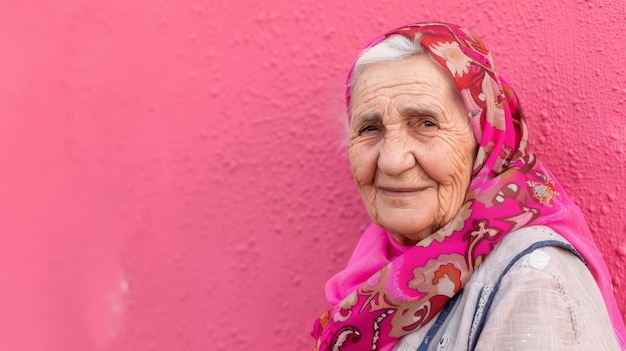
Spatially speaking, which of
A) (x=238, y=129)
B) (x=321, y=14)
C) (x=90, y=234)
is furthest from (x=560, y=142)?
(x=90, y=234)

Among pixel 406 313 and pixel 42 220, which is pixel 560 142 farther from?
pixel 42 220

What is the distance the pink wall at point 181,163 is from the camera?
2.13 meters

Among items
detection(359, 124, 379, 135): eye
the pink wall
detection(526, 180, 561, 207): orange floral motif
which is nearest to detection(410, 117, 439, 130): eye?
detection(359, 124, 379, 135): eye

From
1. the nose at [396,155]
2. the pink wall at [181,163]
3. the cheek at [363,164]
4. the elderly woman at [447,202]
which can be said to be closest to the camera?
the elderly woman at [447,202]

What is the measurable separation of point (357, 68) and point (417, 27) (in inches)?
7.3

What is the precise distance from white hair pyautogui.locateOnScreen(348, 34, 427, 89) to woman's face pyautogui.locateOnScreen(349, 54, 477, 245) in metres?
0.02

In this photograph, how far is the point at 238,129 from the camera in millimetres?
2197

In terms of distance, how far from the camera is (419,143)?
154 cm

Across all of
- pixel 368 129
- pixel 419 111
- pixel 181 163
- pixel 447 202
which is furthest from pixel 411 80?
pixel 181 163

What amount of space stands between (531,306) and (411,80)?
1.93 ft

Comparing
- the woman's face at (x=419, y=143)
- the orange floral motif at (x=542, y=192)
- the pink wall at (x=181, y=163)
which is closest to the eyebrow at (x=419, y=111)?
the woman's face at (x=419, y=143)

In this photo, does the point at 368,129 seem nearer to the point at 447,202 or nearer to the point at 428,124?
the point at 428,124

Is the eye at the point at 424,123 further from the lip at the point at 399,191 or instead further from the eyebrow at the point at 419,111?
the lip at the point at 399,191

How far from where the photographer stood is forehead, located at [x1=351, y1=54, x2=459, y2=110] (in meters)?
1.52
